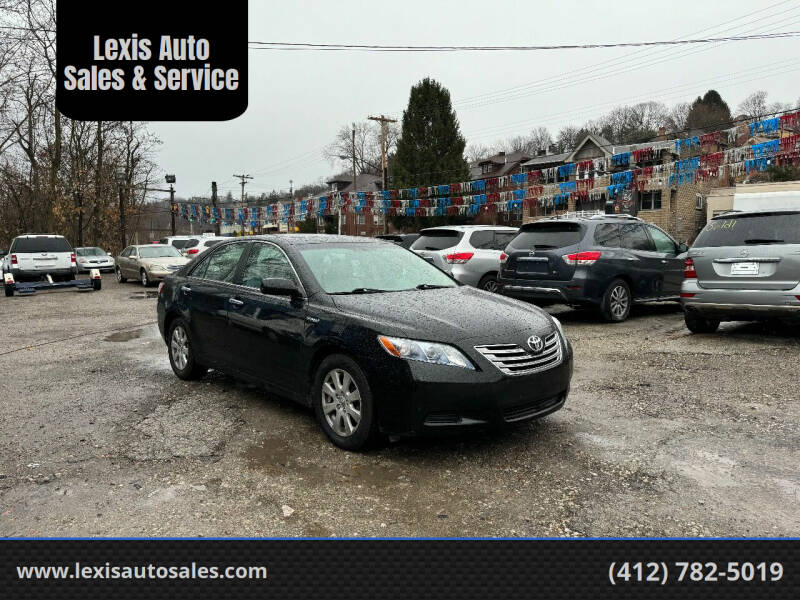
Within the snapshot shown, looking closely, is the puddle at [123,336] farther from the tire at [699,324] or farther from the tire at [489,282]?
the tire at [699,324]

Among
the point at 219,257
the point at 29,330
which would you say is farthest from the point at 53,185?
the point at 219,257

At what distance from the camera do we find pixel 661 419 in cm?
463

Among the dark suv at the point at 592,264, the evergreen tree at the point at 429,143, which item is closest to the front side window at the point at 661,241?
the dark suv at the point at 592,264

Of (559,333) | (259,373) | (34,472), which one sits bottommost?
(34,472)

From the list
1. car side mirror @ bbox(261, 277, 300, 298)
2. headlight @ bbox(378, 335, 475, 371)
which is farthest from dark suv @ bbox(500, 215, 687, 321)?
headlight @ bbox(378, 335, 475, 371)

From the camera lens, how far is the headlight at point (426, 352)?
3.61m

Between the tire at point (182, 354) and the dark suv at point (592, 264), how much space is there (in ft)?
17.2

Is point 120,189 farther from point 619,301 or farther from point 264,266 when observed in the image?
point 264,266

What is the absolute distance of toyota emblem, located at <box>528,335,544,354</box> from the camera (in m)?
3.88

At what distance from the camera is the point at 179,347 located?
6016 millimetres

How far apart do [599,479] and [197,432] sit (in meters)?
2.80

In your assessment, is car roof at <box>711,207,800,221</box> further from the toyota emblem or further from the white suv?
the white suv

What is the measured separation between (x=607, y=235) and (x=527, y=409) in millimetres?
6164
